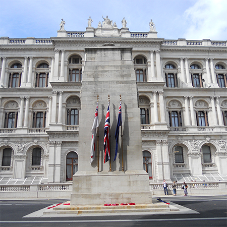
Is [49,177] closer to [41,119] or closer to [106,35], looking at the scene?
[41,119]

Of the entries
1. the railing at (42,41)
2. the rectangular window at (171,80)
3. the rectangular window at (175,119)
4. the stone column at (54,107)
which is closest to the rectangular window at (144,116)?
the rectangular window at (175,119)

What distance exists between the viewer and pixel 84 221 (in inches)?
359

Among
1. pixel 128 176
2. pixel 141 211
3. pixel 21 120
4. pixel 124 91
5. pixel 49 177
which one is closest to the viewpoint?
pixel 141 211

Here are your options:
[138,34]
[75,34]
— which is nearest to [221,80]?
[138,34]

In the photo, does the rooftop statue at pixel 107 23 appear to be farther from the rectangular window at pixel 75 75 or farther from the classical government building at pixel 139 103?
the rectangular window at pixel 75 75

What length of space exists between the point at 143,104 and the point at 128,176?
72.5 feet

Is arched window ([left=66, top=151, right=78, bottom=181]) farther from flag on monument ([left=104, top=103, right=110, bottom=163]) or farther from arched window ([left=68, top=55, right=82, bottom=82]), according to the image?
flag on monument ([left=104, top=103, right=110, bottom=163])

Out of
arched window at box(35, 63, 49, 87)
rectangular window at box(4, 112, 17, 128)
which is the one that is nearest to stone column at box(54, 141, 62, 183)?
rectangular window at box(4, 112, 17, 128)

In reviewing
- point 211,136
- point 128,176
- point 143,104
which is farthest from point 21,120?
point 211,136

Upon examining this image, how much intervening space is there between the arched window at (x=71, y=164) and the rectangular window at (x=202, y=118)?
18484 millimetres

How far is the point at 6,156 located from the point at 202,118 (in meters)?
28.5

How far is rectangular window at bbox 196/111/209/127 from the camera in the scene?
Result: 113 feet

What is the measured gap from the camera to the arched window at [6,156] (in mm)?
31812

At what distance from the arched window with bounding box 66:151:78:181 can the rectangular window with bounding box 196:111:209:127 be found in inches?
728
